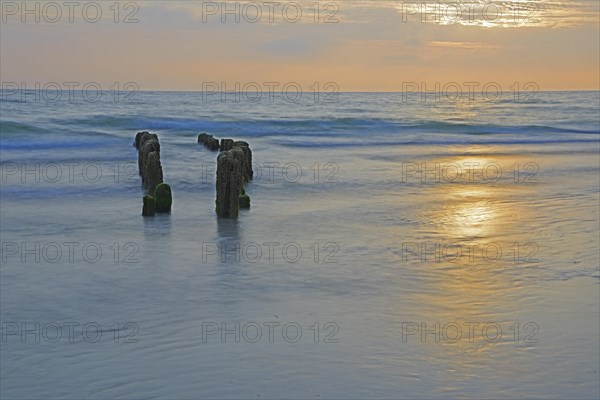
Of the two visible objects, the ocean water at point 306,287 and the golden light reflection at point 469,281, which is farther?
the golden light reflection at point 469,281

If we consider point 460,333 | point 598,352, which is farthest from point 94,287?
point 598,352

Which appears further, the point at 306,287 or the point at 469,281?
the point at 469,281

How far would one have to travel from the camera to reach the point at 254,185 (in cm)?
1817

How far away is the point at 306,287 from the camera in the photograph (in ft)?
30.0

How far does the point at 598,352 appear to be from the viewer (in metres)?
6.89

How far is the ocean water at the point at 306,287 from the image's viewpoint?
6.45 metres

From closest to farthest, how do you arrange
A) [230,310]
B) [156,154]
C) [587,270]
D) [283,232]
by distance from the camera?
[230,310] < [587,270] < [283,232] < [156,154]

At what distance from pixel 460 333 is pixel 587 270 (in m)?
2.91

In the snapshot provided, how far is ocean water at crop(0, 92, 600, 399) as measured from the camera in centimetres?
645

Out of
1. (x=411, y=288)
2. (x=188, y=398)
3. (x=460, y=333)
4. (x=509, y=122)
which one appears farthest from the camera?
(x=509, y=122)

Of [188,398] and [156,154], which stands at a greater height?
[156,154]

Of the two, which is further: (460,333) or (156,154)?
(156,154)

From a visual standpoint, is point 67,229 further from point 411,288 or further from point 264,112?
point 264,112

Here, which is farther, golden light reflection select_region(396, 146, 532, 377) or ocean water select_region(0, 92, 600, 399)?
golden light reflection select_region(396, 146, 532, 377)
